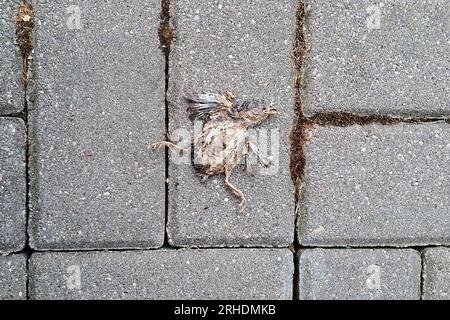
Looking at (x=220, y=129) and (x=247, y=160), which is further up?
(x=220, y=129)

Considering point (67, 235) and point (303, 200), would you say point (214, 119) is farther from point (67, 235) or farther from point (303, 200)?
point (67, 235)

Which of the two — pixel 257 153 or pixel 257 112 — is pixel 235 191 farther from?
pixel 257 112

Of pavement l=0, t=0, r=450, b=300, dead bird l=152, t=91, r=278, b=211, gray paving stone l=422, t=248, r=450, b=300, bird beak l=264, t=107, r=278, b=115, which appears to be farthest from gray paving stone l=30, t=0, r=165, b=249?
gray paving stone l=422, t=248, r=450, b=300

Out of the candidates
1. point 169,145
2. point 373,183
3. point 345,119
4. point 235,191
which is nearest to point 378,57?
point 345,119

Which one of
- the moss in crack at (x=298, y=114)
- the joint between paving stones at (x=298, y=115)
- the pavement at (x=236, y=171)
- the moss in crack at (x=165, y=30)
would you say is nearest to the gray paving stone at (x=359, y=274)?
the pavement at (x=236, y=171)

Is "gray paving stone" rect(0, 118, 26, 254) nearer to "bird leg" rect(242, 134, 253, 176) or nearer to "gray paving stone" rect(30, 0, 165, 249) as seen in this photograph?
"gray paving stone" rect(30, 0, 165, 249)
